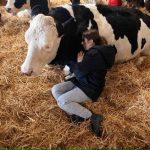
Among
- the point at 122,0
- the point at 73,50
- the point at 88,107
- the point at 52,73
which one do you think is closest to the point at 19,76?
the point at 52,73

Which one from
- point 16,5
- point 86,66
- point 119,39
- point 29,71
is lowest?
point 16,5

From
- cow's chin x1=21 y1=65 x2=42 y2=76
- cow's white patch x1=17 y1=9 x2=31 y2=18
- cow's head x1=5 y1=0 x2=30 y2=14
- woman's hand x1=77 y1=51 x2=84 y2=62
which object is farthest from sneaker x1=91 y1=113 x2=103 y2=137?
cow's white patch x1=17 y1=9 x2=31 y2=18

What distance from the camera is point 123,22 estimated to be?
4.03 meters

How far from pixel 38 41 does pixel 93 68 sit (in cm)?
59

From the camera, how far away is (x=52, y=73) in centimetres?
401

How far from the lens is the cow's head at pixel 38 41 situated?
3.29m

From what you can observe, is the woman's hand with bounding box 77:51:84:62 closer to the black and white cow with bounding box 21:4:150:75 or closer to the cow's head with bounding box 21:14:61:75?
the black and white cow with bounding box 21:4:150:75

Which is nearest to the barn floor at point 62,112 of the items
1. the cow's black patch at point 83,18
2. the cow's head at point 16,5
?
the cow's black patch at point 83,18

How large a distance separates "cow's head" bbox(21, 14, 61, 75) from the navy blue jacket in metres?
0.34

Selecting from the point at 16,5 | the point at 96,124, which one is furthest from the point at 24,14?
the point at 96,124

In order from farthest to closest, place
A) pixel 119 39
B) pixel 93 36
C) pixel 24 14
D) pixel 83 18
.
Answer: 1. pixel 24 14
2. pixel 119 39
3. pixel 83 18
4. pixel 93 36

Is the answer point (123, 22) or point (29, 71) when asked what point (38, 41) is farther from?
point (123, 22)

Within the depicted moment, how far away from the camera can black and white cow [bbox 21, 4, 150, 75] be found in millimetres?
3318

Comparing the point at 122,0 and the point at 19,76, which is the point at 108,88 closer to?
the point at 19,76
